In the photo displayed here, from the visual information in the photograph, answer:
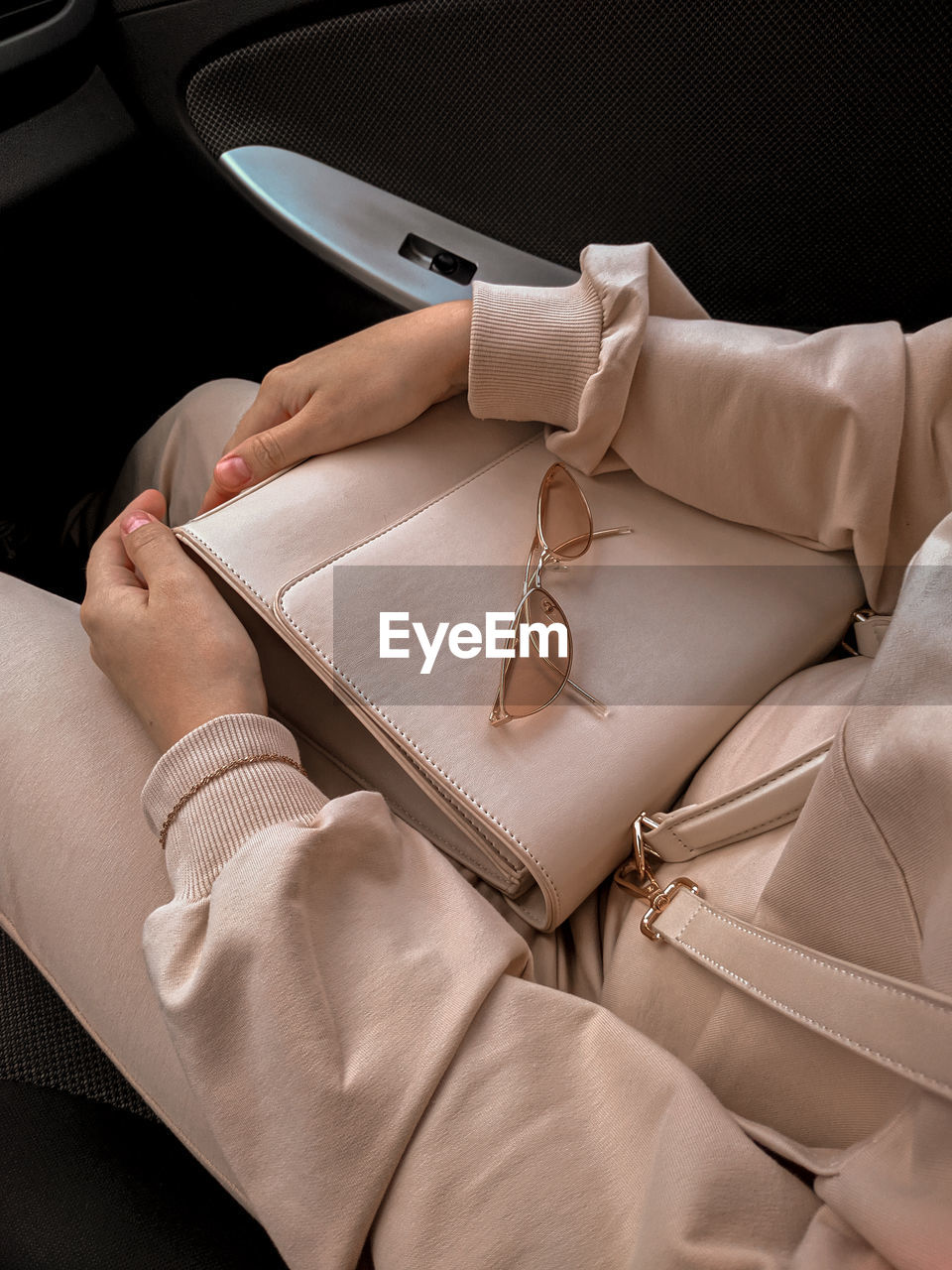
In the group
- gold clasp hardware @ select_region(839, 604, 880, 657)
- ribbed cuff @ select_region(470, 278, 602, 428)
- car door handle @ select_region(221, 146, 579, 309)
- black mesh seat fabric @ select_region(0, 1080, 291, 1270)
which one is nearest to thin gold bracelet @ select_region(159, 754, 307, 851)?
black mesh seat fabric @ select_region(0, 1080, 291, 1270)

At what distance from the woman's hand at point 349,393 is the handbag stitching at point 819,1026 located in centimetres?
44

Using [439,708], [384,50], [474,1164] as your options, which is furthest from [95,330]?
[474,1164]

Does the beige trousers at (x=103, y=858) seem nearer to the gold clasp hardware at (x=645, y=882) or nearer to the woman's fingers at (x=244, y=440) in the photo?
the gold clasp hardware at (x=645, y=882)

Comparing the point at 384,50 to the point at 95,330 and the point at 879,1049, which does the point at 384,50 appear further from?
the point at 879,1049

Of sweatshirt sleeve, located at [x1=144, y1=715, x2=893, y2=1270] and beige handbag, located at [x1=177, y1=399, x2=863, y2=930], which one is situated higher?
beige handbag, located at [x1=177, y1=399, x2=863, y2=930]

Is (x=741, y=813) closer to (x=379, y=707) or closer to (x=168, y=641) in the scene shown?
(x=379, y=707)

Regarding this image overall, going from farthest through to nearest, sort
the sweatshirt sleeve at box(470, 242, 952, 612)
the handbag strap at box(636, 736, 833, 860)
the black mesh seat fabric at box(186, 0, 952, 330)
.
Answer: the black mesh seat fabric at box(186, 0, 952, 330) → the sweatshirt sleeve at box(470, 242, 952, 612) → the handbag strap at box(636, 736, 833, 860)

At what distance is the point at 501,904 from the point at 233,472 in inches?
14.8

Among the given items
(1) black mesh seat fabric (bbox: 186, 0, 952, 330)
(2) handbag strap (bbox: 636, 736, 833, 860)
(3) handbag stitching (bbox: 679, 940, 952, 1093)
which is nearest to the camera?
(3) handbag stitching (bbox: 679, 940, 952, 1093)

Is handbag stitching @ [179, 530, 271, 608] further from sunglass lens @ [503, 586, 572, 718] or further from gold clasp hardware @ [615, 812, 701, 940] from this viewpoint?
gold clasp hardware @ [615, 812, 701, 940]

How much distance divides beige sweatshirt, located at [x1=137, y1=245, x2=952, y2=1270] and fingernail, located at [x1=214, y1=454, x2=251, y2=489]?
208 millimetres

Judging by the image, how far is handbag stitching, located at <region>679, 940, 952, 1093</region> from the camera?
0.36 meters

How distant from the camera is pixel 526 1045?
0.45 m

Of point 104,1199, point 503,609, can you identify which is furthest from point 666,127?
point 104,1199
